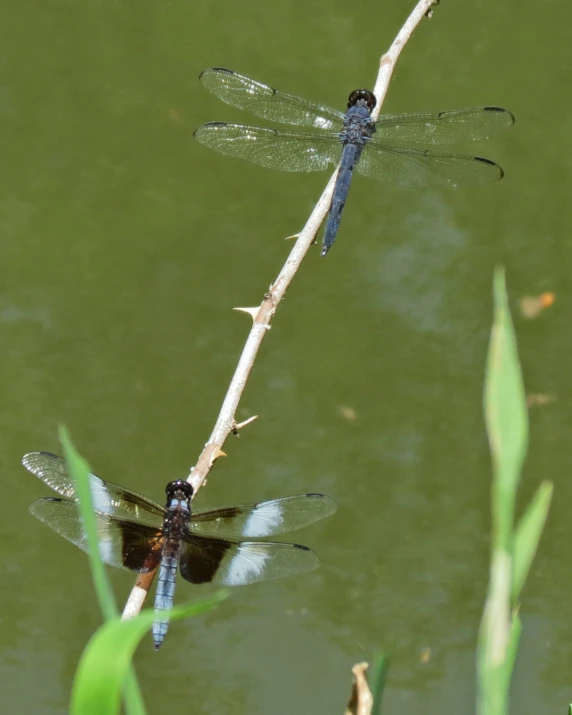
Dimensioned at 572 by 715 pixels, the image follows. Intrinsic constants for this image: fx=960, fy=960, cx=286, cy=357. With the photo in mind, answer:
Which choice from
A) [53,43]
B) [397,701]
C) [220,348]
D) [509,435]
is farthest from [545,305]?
[509,435]

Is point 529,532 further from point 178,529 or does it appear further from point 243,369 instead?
point 178,529

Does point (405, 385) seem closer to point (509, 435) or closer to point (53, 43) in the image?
point (53, 43)

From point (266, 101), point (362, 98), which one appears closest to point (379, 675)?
point (362, 98)

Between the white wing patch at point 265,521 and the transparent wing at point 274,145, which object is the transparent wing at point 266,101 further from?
the white wing patch at point 265,521

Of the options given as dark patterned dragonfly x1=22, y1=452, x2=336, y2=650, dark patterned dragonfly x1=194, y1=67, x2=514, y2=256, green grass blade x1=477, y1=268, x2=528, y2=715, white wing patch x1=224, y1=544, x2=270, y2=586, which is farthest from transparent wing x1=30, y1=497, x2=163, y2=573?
green grass blade x1=477, y1=268, x2=528, y2=715

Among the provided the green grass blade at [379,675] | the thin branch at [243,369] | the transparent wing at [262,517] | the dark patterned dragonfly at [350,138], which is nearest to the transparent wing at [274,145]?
the dark patterned dragonfly at [350,138]

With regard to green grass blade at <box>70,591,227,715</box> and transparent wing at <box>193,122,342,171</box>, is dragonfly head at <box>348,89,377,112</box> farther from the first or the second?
green grass blade at <box>70,591,227,715</box>
